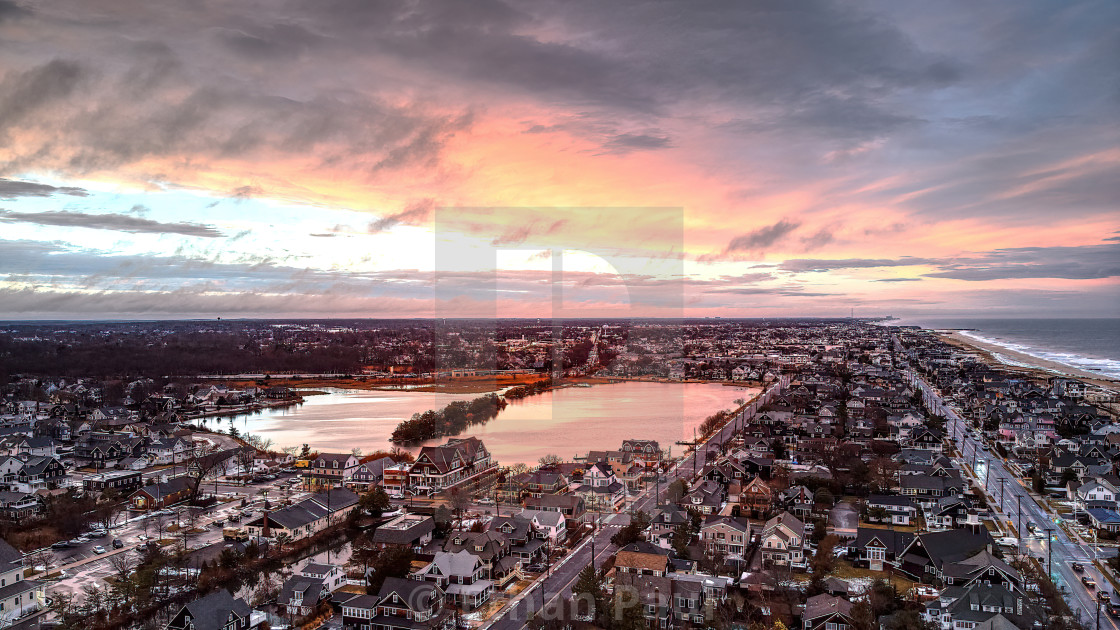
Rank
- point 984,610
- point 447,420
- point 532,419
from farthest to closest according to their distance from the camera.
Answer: point 532,419, point 447,420, point 984,610

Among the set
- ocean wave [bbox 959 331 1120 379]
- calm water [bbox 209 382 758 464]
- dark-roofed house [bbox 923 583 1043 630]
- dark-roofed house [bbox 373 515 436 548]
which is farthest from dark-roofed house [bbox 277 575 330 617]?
ocean wave [bbox 959 331 1120 379]

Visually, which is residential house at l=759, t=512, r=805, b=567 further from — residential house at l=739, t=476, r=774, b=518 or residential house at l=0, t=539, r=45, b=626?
residential house at l=0, t=539, r=45, b=626

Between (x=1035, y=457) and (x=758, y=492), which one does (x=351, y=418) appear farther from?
(x=1035, y=457)

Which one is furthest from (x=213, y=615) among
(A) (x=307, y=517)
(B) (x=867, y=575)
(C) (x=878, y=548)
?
(C) (x=878, y=548)

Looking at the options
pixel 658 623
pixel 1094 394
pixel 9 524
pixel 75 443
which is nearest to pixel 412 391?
pixel 75 443

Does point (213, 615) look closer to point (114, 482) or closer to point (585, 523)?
point (585, 523)
